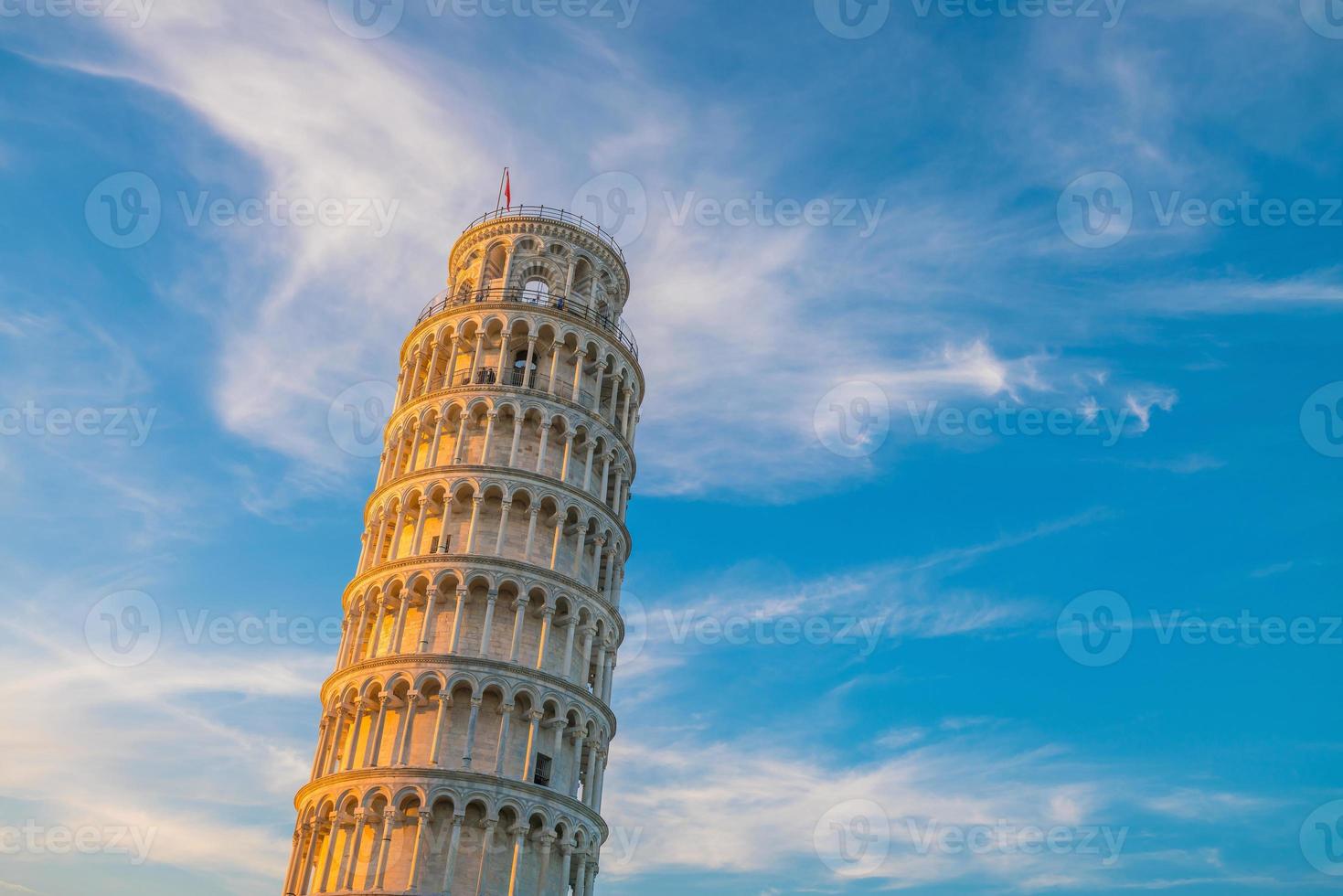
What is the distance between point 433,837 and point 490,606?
10.2m

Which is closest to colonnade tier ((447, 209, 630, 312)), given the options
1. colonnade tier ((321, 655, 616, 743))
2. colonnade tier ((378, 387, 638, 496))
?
colonnade tier ((378, 387, 638, 496))

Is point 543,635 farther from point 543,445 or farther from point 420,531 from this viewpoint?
point 543,445

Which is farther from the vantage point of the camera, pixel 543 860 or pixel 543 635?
pixel 543 635

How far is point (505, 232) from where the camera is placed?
69312mm

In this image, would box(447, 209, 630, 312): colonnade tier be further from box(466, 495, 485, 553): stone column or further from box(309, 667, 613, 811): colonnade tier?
box(309, 667, 613, 811): colonnade tier

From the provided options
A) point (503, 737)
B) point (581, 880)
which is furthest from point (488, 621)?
point (581, 880)

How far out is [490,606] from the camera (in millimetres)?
55500

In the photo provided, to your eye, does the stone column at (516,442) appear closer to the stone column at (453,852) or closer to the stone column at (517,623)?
the stone column at (517,623)

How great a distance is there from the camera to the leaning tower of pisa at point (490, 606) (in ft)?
169

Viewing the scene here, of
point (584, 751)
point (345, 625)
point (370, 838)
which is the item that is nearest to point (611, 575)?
point (584, 751)

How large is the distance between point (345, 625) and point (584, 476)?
44.9 ft

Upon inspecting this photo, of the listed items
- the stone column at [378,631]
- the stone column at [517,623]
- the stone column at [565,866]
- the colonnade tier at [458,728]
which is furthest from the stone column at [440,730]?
the stone column at [565,866]

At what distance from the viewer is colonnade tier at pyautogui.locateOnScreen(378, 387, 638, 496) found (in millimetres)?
60438

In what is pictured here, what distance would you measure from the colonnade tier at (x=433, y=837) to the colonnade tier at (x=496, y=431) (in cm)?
1590
